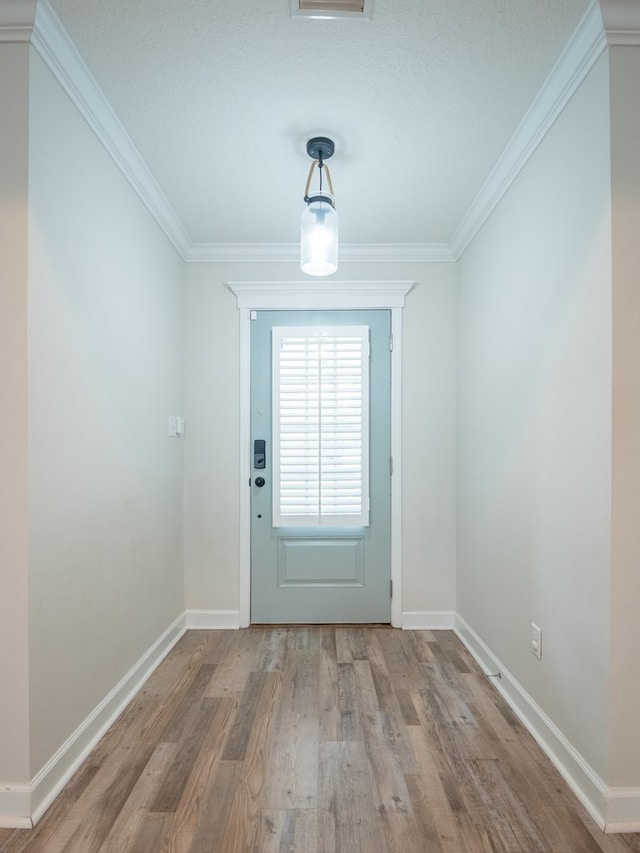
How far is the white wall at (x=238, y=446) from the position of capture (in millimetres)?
3445

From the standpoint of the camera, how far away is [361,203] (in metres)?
2.85

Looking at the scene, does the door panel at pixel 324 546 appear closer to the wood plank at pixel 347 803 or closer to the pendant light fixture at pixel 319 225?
the pendant light fixture at pixel 319 225

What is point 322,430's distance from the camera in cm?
341

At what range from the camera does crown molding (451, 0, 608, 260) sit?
1.65 meters

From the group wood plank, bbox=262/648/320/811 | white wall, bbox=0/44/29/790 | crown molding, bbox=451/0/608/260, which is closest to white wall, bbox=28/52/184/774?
white wall, bbox=0/44/29/790

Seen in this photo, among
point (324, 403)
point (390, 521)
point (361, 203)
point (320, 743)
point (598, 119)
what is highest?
point (361, 203)

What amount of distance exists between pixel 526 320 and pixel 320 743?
1.96 metres

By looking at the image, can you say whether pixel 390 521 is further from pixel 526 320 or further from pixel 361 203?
pixel 361 203

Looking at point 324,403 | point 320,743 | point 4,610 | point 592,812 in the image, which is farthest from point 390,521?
point 4,610

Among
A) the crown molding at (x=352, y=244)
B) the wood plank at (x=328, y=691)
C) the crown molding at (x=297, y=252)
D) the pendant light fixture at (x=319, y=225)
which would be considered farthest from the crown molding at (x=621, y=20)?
the wood plank at (x=328, y=691)

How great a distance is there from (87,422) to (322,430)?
166 cm

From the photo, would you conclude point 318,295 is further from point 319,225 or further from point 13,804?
point 13,804

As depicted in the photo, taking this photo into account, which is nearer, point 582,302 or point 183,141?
point 582,302

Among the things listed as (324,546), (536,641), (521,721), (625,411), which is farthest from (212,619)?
(625,411)
